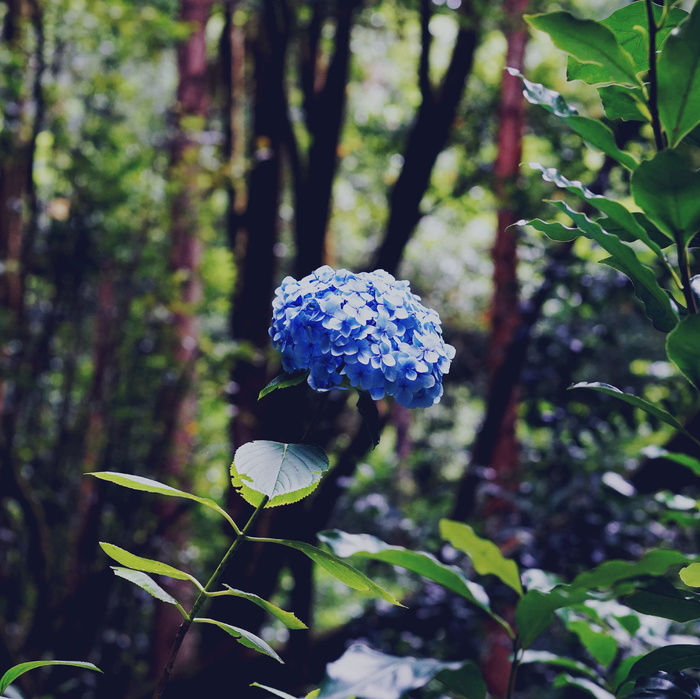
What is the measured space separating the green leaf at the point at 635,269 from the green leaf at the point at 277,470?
0.39 meters

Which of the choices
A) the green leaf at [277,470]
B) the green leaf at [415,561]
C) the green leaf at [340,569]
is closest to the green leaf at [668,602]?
the green leaf at [415,561]

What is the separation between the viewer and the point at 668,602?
0.85m

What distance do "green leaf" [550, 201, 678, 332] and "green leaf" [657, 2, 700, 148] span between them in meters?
0.13

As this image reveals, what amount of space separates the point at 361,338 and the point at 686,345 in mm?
351

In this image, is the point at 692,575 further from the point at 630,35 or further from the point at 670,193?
the point at 630,35

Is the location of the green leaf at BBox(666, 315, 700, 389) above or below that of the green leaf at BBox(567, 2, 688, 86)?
below

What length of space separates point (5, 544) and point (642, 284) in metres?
3.38

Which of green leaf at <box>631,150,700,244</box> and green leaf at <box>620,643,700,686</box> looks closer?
green leaf at <box>631,150,700,244</box>

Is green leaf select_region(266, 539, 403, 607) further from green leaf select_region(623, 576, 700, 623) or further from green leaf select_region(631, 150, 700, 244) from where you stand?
green leaf select_region(631, 150, 700, 244)

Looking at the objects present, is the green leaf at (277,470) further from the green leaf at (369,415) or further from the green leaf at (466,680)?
the green leaf at (466,680)

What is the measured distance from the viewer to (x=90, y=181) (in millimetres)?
3457

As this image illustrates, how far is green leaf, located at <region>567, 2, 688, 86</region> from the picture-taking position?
0.90m

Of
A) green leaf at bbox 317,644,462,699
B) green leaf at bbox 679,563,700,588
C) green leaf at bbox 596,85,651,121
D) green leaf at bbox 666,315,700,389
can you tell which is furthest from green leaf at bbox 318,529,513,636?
green leaf at bbox 596,85,651,121

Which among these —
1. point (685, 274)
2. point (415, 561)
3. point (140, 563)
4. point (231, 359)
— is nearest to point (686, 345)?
point (685, 274)
